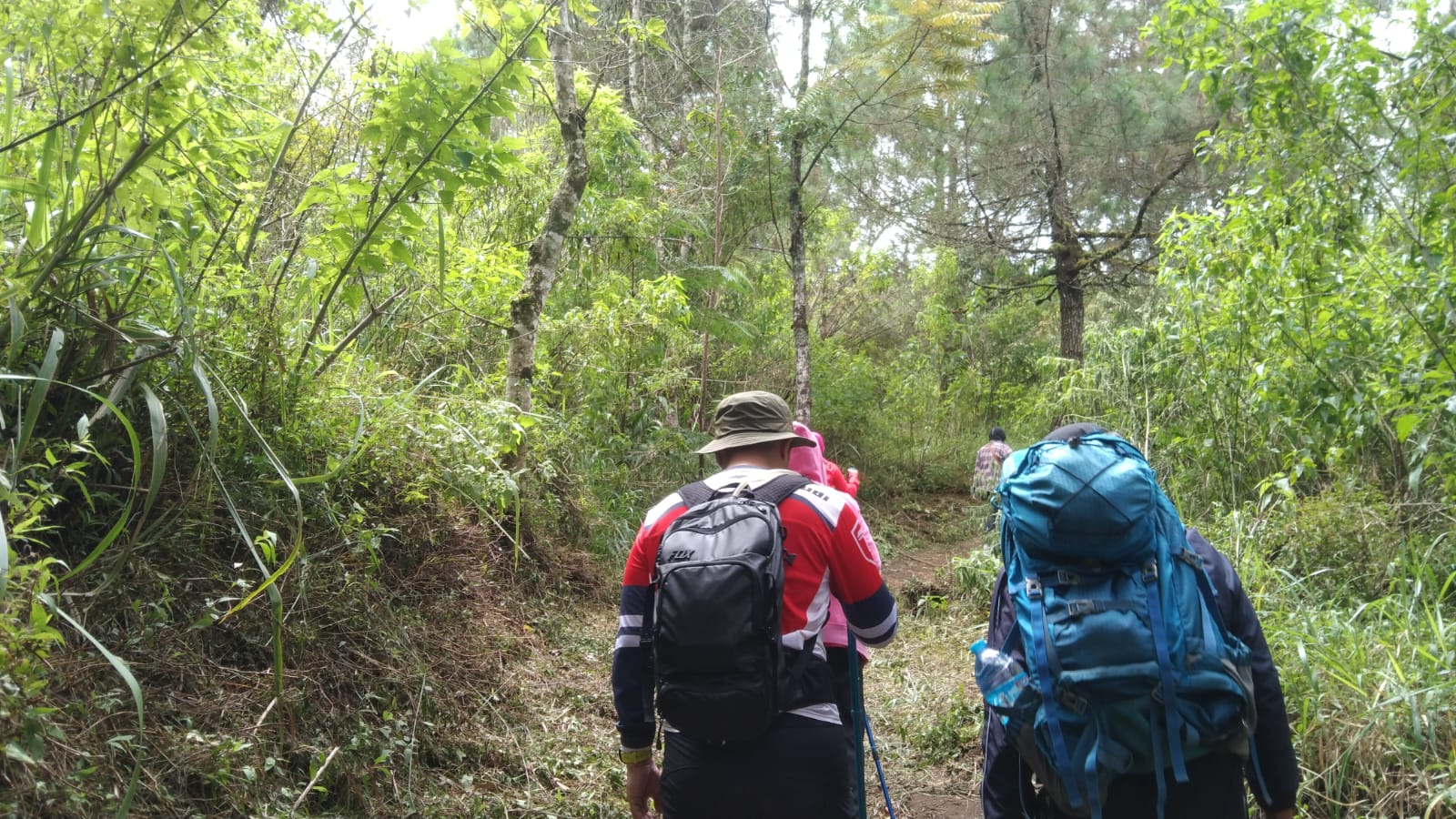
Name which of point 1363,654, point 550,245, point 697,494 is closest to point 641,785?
Answer: point 697,494

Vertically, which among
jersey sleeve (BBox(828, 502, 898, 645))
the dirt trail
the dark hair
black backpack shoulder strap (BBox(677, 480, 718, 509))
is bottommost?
the dirt trail

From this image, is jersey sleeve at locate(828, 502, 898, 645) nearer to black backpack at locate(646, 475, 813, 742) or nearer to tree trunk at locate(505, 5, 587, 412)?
black backpack at locate(646, 475, 813, 742)

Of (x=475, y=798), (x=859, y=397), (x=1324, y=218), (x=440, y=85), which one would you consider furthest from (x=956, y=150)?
(x=475, y=798)

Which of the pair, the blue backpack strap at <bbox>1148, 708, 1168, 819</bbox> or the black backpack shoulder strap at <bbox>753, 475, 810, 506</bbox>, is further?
the black backpack shoulder strap at <bbox>753, 475, 810, 506</bbox>

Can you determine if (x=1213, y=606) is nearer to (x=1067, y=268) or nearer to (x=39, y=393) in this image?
(x=39, y=393)

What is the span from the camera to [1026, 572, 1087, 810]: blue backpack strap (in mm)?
2117

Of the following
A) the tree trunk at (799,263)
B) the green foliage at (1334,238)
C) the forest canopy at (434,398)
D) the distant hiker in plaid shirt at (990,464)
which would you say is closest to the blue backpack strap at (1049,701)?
the forest canopy at (434,398)

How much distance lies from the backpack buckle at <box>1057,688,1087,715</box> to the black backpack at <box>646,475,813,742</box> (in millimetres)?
658

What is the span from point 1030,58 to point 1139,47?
2.77m

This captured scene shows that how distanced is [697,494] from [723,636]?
55cm

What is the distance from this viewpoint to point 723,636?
220cm

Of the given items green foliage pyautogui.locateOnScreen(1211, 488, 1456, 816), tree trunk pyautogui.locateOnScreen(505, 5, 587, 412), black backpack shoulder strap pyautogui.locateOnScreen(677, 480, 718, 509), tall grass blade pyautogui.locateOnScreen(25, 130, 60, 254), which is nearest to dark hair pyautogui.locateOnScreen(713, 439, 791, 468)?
black backpack shoulder strap pyautogui.locateOnScreen(677, 480, 718, 509)

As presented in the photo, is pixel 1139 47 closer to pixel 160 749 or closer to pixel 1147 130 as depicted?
pixel 1147 130

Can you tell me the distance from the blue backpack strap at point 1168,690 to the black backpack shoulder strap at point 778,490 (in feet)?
3.10
